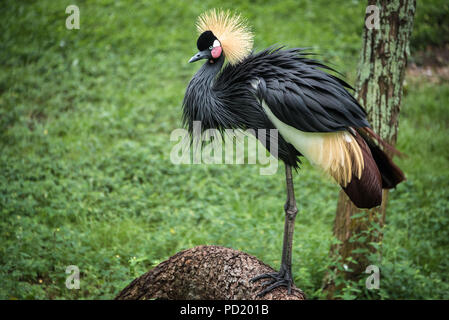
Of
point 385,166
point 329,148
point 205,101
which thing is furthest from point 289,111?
point 385,166

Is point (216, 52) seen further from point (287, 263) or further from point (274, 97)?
point (287, 263)

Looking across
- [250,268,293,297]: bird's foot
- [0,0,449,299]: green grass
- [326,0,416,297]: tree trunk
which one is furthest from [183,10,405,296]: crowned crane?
[0,0,449,299]: green grass

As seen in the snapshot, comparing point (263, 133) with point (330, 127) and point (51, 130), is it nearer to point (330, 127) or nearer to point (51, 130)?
point (330, 127)

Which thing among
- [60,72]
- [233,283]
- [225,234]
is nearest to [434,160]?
[225,234]

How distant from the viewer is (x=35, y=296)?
400 centimetres

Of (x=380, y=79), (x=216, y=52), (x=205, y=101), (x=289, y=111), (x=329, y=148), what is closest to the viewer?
(x=289, y=111)

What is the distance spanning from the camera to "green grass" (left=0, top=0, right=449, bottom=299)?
14.4 ft

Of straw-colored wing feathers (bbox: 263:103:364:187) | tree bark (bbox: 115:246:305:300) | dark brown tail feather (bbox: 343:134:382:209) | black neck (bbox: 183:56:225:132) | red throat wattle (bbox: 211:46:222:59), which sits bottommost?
tree bark (bbox: 115:246:305:300)

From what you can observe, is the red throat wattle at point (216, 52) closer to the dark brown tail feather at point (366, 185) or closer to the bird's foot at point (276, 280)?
the dark brown tail feather at point (366, 185)

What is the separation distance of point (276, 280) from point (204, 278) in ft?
1.66

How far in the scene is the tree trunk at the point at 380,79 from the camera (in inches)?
152

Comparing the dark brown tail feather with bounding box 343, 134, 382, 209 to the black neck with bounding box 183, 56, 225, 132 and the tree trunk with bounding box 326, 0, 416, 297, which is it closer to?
the tree trunk with bounding box 326, 0, 416, 297

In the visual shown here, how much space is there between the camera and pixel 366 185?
3.12 metres
